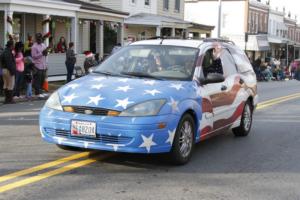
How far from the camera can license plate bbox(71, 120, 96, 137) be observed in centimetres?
636

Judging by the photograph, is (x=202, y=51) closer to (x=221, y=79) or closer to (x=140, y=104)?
(x=221, y=79)

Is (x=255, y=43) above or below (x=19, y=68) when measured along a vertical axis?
above

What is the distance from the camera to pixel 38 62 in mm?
16469

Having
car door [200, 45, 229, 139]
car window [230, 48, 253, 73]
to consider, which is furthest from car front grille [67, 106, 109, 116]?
car window [230, 48, 253, 73]

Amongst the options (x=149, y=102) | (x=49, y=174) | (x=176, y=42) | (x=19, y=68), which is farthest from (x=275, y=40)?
(x=49, y=174)

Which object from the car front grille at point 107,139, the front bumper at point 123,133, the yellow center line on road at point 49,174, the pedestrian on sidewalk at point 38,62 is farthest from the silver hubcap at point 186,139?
the pedestrian on sidewalk at point 38,62

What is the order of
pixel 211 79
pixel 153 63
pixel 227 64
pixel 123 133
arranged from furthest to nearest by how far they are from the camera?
pixel 227 64 → pixel 153 63 → pixel 211 79 → pixel 123 133

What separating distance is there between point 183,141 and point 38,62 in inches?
410

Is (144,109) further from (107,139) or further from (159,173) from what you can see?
(159,173)

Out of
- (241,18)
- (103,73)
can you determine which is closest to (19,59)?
(103,73)

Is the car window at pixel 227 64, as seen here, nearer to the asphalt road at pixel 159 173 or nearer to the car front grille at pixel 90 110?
the asphalt road at pixel 159 173

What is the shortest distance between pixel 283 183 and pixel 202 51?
8.00 ft

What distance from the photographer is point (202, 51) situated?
793 centimetres

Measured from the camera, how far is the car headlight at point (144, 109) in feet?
20.7
